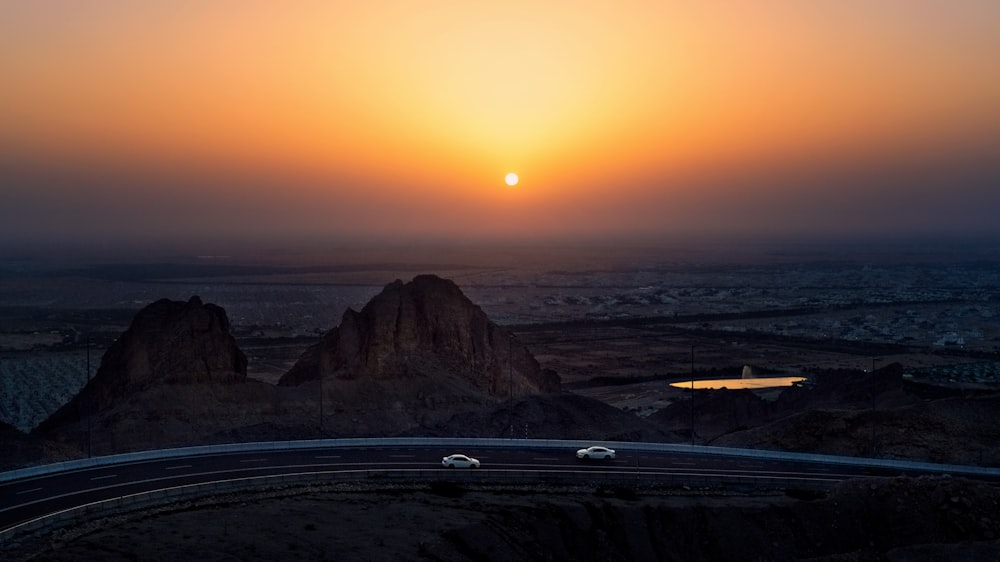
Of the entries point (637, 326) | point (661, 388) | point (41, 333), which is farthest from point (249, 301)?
point (661, 388)

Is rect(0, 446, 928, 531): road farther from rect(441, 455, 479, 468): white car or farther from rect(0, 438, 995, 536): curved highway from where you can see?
rect(441, 455, 479, 468): white car

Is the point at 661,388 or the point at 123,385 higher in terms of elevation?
the point at 123,385

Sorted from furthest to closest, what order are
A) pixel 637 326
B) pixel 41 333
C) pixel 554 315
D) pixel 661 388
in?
pixel 554 315 < pixel 637 326 < pixel 41 333 < pixel 661 388

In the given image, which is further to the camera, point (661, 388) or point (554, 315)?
point (554, 315)

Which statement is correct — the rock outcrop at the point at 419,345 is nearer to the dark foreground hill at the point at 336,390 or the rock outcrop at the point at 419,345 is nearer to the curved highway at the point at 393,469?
the dark foreground hill at the point at 336,390

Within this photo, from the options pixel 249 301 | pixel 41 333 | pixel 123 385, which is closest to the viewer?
pixel 123 385

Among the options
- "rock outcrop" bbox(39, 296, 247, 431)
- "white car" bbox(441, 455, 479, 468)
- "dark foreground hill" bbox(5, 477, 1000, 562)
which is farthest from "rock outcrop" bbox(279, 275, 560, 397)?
"dark foreground hill" bbox(5, 477, 1000, 562)

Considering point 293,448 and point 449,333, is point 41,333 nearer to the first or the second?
point 449,333
